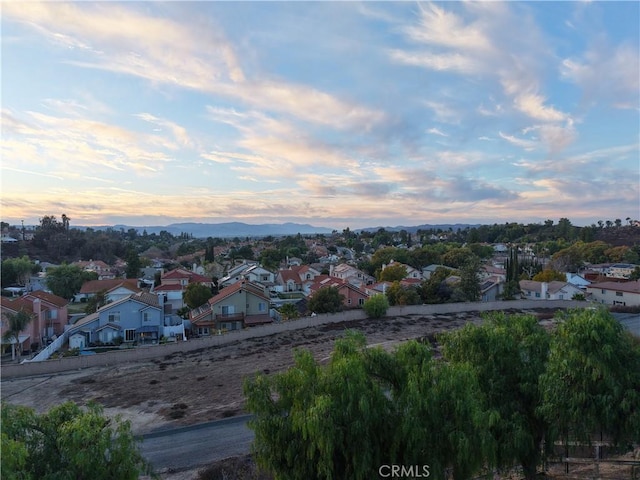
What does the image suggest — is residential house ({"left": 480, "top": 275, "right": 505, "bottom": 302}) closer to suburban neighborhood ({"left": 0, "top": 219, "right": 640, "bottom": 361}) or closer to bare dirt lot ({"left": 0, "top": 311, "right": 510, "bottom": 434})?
suburban neighborhood ({"left": 0, "top": 219, "right": 640, "bottom": 361})

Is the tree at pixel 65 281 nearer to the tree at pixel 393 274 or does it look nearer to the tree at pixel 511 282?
the tree at pixel 393 274

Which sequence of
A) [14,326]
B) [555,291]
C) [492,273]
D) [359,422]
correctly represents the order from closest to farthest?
[359,422] < [14,326] < [555,291] < [492,273]

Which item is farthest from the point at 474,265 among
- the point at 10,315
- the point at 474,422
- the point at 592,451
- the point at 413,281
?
the point at 10,315

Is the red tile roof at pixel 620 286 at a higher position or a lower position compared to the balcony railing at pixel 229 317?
higher

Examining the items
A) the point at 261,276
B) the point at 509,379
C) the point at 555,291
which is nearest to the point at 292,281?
the point at 261,276

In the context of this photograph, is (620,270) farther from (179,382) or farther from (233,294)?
(179,382)

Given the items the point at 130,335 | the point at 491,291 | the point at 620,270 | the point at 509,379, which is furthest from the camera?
the point at 620,270

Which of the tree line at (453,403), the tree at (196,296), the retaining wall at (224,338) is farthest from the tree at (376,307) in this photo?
the tree line at (453,403)
